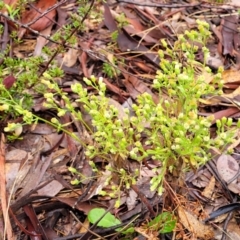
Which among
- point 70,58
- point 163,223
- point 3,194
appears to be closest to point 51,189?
point 3,194

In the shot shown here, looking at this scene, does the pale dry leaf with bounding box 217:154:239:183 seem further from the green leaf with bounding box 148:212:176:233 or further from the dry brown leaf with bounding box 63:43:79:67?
the dry brown leaf with bounding box 63:43:79:67

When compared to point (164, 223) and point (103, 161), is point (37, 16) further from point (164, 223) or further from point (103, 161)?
point (164, 223)

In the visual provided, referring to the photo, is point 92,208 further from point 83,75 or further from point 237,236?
point 83,75

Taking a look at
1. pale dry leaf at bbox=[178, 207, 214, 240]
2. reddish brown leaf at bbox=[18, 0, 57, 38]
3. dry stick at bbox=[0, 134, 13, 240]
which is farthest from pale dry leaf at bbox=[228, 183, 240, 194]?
reddish brown leaf at bbox=[18, 0, 57, 38]

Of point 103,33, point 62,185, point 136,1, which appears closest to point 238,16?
point 136,1

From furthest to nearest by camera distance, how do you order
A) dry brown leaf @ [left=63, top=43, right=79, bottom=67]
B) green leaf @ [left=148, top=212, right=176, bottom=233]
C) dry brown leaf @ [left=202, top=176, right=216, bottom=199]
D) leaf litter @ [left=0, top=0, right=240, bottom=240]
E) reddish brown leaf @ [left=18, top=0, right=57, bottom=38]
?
reddish brown leaf @ [left=18, top=0, right=57, bottom=38] < dry brown leaf @ [left=63, top=43, right=79, bottom=67] < dry brown leaf @ [left=202, top=176, right=216, bottom=199] < leaf litter @ [left=0, top=0, right=240, bottom=240] < green leaf @ [left=148, top=212, right=176, bottom=233]
